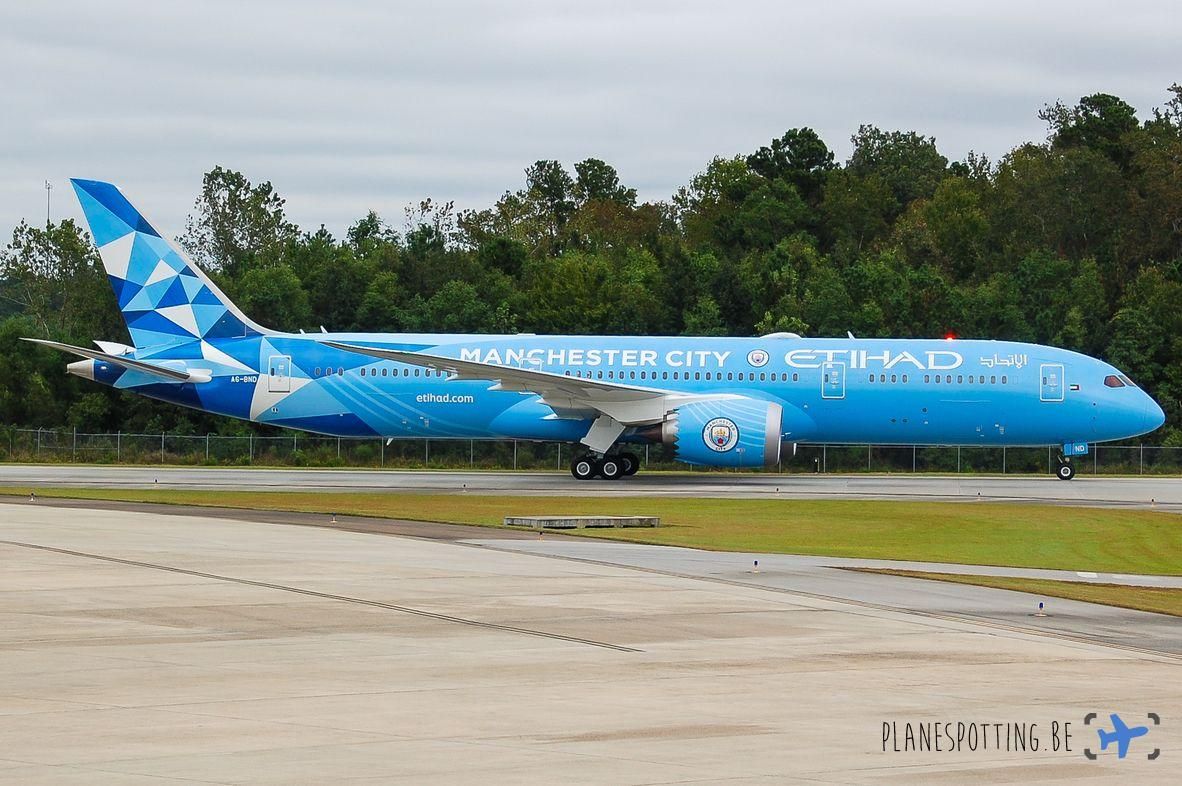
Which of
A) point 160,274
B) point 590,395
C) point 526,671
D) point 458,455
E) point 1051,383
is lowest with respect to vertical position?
point 526,671

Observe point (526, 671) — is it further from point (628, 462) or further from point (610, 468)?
point (628, 462)

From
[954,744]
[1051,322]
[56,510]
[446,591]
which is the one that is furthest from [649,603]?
[1051,322]

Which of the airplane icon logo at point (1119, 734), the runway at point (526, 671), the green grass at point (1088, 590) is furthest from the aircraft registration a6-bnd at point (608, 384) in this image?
the airplane icon logo at point (1119, 734)

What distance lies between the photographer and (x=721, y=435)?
38438 mm

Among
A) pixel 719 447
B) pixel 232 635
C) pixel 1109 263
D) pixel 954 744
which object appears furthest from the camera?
pixel 1109 263

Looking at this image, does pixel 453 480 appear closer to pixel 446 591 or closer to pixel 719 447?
pixel 719 447

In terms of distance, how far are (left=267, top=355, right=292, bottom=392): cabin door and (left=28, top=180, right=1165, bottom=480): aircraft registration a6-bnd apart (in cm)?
4

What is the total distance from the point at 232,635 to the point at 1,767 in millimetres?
4986

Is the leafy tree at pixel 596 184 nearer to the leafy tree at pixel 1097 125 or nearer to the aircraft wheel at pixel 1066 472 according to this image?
the leafy tree at pixel 1097 125

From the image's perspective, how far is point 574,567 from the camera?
1956 centimetres

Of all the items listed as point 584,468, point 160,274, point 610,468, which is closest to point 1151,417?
point 610,468

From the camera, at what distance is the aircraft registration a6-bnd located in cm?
3972

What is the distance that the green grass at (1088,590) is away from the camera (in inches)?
686

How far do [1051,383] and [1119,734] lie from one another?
106ft
